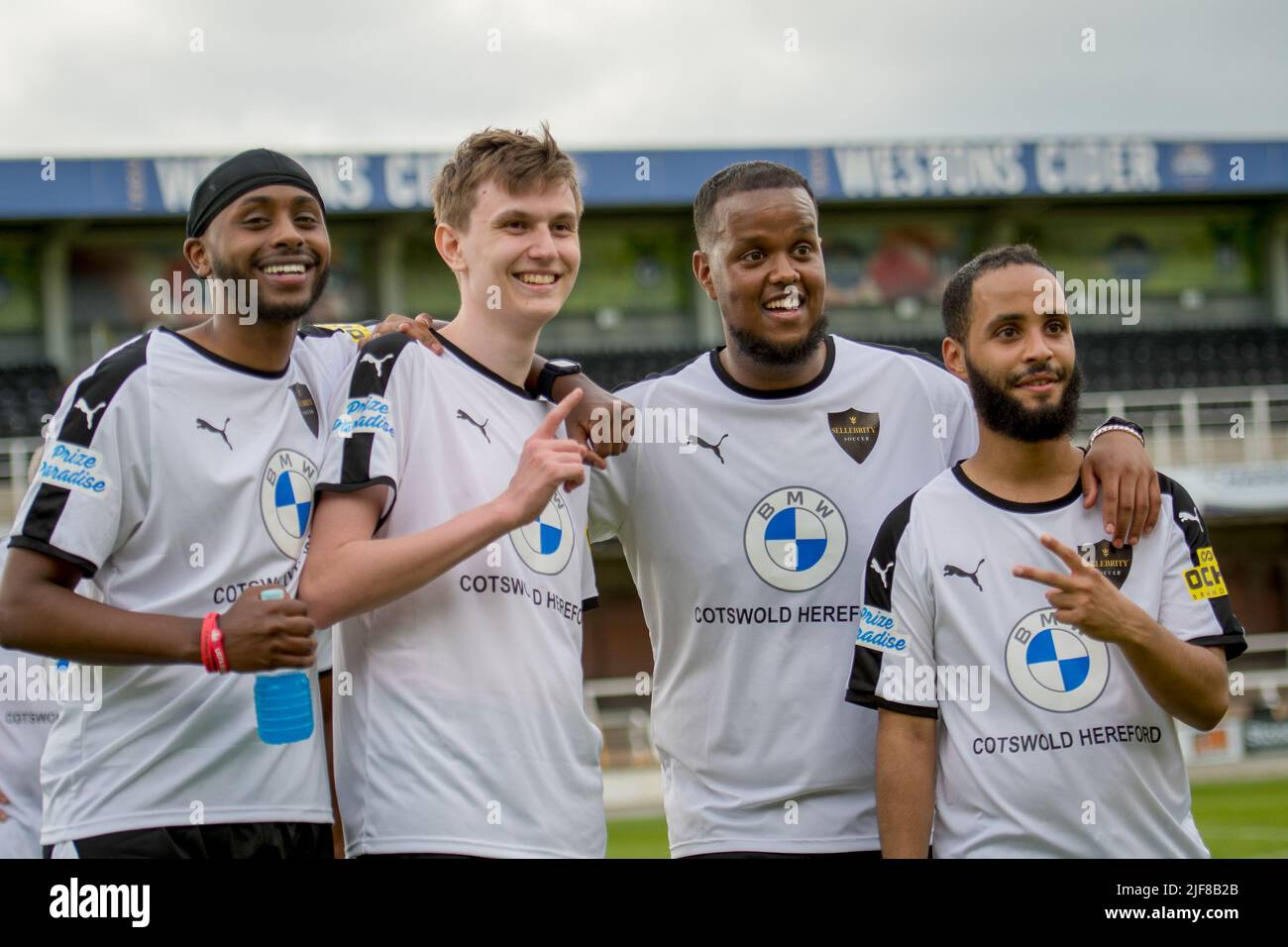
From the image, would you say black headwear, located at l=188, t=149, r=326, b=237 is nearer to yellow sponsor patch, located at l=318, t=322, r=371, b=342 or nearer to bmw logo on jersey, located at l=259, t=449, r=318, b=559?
yellow sponsor patch, located at l=318, t=322, r=371, b=342

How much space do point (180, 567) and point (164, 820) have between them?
22.1 inches

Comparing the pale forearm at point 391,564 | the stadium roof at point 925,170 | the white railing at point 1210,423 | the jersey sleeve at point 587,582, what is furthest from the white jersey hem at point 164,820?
the stadium roof at point 925,170

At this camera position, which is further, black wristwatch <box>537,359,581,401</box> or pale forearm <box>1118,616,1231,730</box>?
black wristwatch <box>537,359,581,401</box>

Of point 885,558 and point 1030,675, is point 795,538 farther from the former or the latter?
point 1030,675

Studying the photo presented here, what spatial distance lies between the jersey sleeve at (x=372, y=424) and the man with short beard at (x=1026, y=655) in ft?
3.69

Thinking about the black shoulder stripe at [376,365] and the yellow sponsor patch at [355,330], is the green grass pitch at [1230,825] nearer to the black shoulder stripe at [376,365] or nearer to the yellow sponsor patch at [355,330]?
the yellow sponsor patch at [355,330]

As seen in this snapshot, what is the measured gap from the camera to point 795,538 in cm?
368

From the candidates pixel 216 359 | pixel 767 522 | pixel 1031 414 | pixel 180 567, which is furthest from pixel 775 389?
pixel 180 567

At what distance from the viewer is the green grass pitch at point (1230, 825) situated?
1159 centimetres

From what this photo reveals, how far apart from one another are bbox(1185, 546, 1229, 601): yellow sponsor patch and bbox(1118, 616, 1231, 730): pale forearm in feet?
0.46

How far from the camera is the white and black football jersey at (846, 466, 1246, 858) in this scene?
3182 mm

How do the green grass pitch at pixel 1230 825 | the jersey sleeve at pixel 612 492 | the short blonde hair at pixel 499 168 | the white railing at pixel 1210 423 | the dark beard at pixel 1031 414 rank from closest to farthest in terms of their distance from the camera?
the dark beard at pixel 1031 414, the short blonde hair at pixel 499 168, the jersey sleeve at pixel 612 492, the green grass pitch at pixel 1230 825, the white railing at pixel 1210 423
